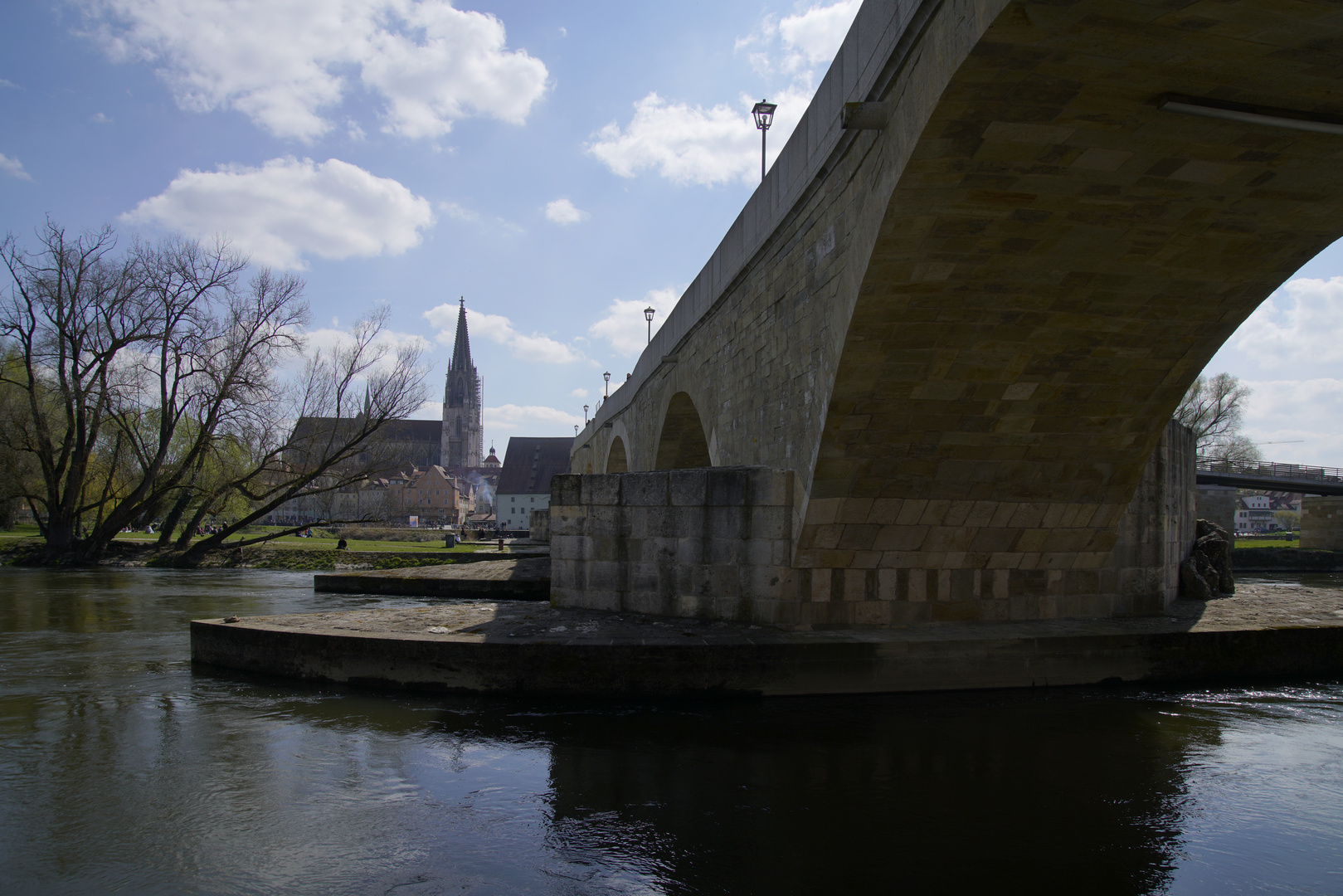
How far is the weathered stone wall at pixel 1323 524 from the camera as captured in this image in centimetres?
3219

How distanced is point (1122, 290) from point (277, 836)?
6810mm

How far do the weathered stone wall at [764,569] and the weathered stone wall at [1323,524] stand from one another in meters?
29.9

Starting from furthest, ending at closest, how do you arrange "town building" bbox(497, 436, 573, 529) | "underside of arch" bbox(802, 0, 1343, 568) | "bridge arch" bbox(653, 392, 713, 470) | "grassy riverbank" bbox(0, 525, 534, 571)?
"town building" bbox(497, 436, 573, 529) < "grassy riverbank" bbox(0, 525, 534, 571) < "bridge arch" bbox(653, 392, 713, 470) < "underside of arch" bbox(802, 0, 1343, 568)

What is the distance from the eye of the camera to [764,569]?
308 inches

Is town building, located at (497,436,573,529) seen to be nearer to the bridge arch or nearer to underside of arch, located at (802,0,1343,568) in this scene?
the bridge arch

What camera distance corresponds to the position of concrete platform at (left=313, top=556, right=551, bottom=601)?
14078mm

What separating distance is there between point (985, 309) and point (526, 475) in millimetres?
74653

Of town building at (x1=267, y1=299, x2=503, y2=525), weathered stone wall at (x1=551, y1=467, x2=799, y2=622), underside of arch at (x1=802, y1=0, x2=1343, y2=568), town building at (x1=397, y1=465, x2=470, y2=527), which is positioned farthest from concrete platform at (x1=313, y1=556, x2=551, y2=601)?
town building at (x1=397, y1=465, x2=470, y2=527)

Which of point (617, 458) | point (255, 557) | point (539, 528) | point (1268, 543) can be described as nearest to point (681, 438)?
point (617, 458)

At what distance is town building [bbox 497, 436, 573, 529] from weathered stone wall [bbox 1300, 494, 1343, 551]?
54.6 metres

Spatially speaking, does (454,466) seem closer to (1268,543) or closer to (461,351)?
(461,351)

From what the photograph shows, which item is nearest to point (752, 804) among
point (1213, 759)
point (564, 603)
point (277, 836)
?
point (277, 836)

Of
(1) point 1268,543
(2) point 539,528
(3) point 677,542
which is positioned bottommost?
(1) point 1268,543

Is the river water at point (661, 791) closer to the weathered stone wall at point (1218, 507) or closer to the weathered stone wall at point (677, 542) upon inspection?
the weathered stone wall at point (677, 542)
